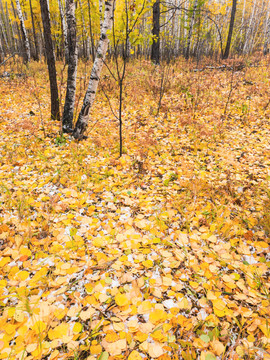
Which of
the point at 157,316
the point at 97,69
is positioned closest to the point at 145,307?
the point at 157,316

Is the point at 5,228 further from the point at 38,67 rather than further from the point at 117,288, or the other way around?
the point at 38,67

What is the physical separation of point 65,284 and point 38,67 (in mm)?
11051

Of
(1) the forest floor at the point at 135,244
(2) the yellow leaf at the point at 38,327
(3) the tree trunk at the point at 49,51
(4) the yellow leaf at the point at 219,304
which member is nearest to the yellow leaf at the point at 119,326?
(1) the forest floor at the point at 135,244

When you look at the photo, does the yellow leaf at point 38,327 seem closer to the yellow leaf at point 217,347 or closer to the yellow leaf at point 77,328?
the yellow leaf at point 77,328

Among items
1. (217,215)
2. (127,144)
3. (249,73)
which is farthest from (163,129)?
(249,73)

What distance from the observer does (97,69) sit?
3.56 meters

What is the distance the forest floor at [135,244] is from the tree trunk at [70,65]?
36cm

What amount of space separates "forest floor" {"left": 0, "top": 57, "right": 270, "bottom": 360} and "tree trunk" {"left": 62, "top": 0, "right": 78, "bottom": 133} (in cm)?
36

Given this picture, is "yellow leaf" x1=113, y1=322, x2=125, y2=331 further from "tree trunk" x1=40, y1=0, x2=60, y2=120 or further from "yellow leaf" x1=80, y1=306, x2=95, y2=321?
"tree trunk" x1=40, y1=0, x2=60, y2=120

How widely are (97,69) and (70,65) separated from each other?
2.51ft

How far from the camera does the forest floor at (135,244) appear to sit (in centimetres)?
134

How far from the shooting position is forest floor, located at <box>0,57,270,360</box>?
134 cm

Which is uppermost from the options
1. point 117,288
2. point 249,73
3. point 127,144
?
point 249,73

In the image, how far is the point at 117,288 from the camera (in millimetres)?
1663
